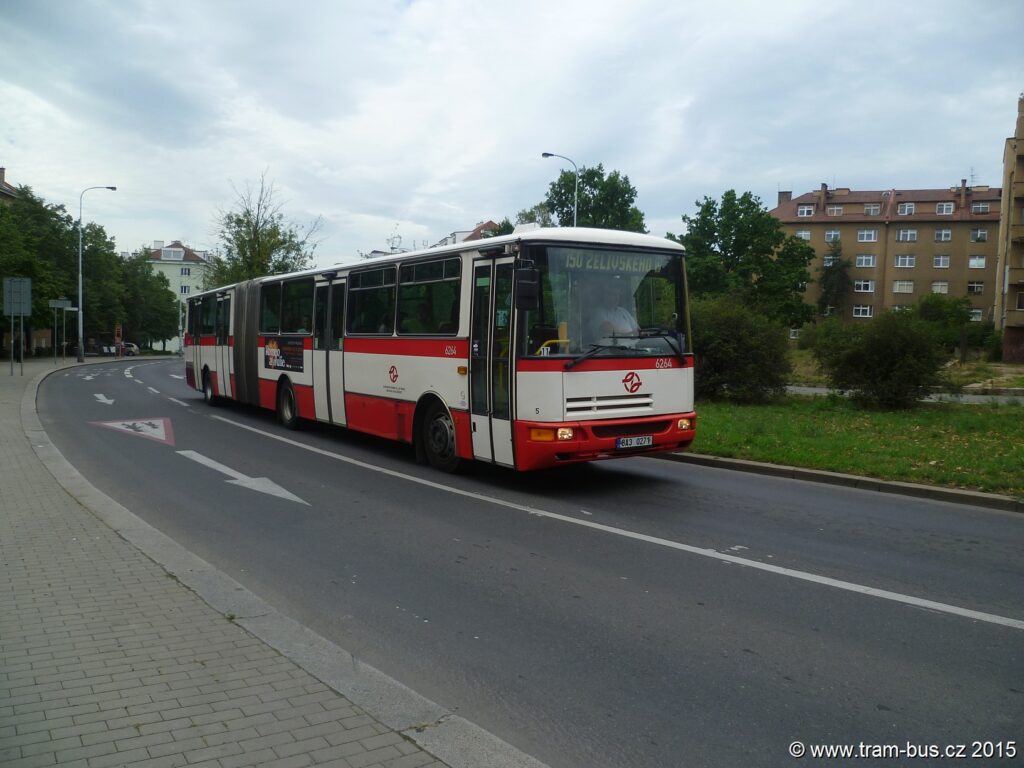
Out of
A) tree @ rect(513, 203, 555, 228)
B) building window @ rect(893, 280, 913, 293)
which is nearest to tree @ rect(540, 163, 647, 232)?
tree @ rect(513, 203, 555, 228)

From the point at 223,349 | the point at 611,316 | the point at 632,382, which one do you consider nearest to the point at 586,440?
the point at 632,382

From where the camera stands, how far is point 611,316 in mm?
9758

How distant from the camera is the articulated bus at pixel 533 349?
369 inches

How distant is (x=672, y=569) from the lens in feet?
21.8

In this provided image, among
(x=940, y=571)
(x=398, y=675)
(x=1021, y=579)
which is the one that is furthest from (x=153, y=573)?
(x=1021, y=579)

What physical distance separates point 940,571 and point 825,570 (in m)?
0.91

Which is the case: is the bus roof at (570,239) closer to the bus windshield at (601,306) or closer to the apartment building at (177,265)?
the bus windshield at (601,306)

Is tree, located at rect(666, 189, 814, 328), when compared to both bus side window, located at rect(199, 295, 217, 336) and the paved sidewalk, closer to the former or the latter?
bus side window, located at rect(199, 295, 217, 336)

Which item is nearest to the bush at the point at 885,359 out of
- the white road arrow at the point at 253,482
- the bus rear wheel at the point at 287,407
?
the bus rear wheel at the point at 287,407

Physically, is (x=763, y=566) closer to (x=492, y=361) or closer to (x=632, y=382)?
(x=632, y=382)

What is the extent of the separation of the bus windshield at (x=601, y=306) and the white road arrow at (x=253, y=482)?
3282 mm

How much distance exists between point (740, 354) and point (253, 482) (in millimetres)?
13223

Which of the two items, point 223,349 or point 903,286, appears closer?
point 223,349

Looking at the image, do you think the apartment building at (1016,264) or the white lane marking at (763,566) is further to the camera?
the apartment building at (1016,264)
